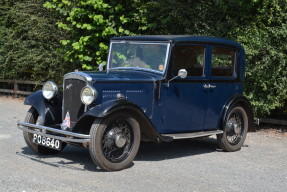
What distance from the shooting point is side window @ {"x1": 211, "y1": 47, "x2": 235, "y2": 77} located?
24.9ft

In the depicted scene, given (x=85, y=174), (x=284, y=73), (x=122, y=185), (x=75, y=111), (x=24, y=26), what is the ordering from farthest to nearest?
(x=24, y=26) < (x=284, y=73) < (x=75, y=111) < (x=85, y=174) < (x=122, y=185)

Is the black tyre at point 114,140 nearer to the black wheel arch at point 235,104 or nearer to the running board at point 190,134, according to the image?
the running board at point 190,134

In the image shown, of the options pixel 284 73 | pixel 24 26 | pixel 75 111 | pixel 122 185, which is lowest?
pixel 122 185

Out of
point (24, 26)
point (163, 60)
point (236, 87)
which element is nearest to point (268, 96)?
point (236, 87)

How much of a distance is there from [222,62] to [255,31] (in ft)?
7.30

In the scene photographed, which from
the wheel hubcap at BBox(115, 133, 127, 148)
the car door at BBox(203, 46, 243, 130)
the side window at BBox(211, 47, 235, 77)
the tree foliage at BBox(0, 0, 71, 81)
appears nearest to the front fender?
the wheel hubcap at BBox(115, 133, 127, 148)

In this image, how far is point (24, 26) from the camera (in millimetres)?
14445

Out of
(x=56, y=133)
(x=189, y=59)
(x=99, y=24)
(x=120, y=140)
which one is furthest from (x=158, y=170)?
(x=99, y=24)

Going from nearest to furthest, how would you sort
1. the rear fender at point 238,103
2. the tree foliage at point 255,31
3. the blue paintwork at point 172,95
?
the blue paintwork at point 172,95 → the rear fender at point 238,103 → the tree foliage at point 255,31

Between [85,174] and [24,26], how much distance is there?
9.57 metres

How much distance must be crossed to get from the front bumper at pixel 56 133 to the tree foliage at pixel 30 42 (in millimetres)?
7089

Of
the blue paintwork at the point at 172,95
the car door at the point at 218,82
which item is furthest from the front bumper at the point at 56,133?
the car door at the point at 218,82

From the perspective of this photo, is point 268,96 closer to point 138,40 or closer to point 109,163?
point 138,40

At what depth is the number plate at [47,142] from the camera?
20.4ft
